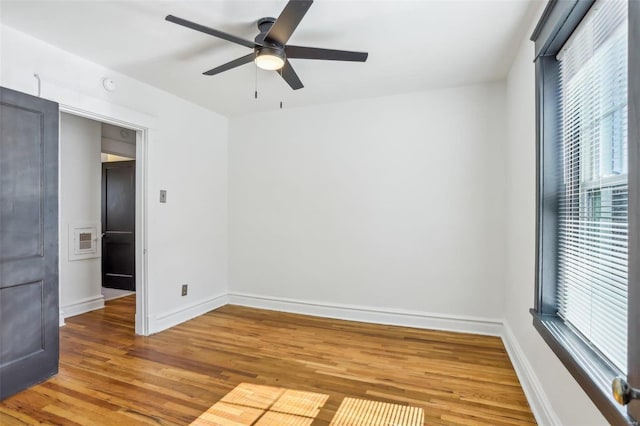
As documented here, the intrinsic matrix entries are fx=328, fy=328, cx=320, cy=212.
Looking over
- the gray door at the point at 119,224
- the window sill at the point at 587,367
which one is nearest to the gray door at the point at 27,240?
the gray door at the point at 119,224

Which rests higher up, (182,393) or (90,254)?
(90,254)

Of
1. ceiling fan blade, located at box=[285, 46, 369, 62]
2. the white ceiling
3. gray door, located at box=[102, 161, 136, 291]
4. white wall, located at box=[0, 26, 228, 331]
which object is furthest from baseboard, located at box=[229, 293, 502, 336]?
ceiling fan blade, located at box=[285, 46, 369, 62]

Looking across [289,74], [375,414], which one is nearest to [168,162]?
[289,74]

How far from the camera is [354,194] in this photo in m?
3.87

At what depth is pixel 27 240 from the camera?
7.82 feet

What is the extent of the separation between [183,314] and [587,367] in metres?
3.69

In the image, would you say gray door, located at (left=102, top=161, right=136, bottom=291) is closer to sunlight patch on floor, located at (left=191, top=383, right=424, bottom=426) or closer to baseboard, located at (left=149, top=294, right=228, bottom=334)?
baseboard, located at (left=149, top=294, right=228, bottom=334)


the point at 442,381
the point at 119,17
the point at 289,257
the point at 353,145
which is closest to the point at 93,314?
the point at 289,257

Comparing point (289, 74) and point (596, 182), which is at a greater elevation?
point (289, 74)

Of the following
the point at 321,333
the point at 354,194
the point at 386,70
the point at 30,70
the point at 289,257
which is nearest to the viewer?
the point at 30,70

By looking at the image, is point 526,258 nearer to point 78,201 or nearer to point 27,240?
point 27,240

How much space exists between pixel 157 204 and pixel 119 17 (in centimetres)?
183

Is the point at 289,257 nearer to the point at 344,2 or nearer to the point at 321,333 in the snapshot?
the point at 321,333

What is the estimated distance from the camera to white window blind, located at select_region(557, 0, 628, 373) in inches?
48.8
